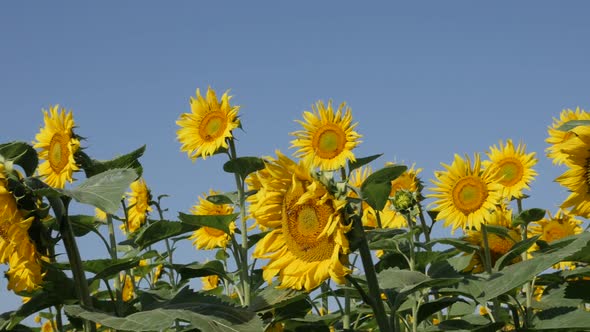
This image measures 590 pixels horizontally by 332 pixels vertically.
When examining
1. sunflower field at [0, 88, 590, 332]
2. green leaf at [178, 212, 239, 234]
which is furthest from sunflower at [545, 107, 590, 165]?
green leaf at [178, 212, 239, 234]

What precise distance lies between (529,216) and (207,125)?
2128 millimetres

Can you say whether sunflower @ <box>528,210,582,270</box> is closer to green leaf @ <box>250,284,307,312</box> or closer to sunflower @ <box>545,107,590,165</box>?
sunflower @ <box>545,107,590,165</box>

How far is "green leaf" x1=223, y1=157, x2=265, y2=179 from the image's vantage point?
4508 millimetres

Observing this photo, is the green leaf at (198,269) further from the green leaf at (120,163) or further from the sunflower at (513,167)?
the sunflower at (513,167)

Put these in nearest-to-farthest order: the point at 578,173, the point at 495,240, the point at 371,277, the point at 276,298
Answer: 1. the point at 371,277
2. the point at 276,298
3. the point at 578,173
4. the point at 495,240

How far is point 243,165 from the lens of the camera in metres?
4.57

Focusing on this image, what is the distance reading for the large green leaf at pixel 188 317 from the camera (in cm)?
277

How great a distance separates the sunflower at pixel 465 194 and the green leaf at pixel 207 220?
63.7 inches

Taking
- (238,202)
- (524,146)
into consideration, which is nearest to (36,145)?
(238,202)

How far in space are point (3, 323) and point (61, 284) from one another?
0.35 m

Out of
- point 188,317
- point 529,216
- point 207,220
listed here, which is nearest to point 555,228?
point 529,216

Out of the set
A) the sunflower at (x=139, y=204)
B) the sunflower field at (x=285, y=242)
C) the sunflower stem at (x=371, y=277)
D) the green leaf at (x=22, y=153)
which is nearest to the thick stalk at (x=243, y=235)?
the sunflower field at (x=285, y=242)

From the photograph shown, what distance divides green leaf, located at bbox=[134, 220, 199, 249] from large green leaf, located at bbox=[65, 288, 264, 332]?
1.88 ft

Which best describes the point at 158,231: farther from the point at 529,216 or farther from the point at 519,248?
the point at 529,216
